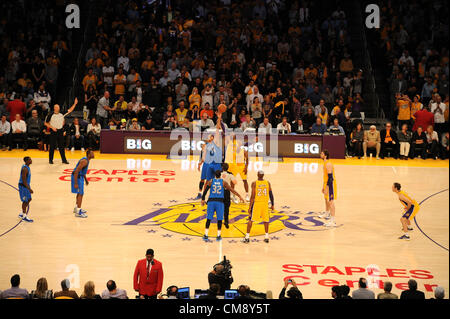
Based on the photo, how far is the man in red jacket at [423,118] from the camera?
22.5 m

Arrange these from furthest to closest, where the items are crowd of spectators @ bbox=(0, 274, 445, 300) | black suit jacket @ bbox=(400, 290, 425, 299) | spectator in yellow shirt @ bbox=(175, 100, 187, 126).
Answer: spectator in yellow shirt @ bbox=(175, 100, 187, 126) → black suit jacket @ bbox=(400, 290, 425, 299) → crowd of spectators @ bbox=(0, 274, 445, 300)

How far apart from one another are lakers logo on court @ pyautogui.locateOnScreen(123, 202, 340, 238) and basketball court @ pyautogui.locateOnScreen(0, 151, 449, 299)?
23mm

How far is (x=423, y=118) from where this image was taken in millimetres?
22578

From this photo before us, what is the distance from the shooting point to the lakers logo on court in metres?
13.4

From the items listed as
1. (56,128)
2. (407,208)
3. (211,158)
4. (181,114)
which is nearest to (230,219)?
(211,158)

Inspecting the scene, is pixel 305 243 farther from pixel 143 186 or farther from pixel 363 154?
pixel 363 154

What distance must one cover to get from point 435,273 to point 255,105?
13.3 m

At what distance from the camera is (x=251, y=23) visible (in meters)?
26.7

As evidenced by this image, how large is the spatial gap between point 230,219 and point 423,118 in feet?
36.2

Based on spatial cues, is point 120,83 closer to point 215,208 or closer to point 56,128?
point 56,128

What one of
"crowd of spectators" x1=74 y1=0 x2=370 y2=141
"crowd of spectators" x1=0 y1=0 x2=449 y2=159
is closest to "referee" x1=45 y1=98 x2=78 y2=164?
"crowd of spectators" x1=0 y1=0 x2=449 y2=159

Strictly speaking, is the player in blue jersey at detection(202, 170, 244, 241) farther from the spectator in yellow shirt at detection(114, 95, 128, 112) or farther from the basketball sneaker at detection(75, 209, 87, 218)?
the spectator in yellow shirt at detection(114, 95, 128, 112)
